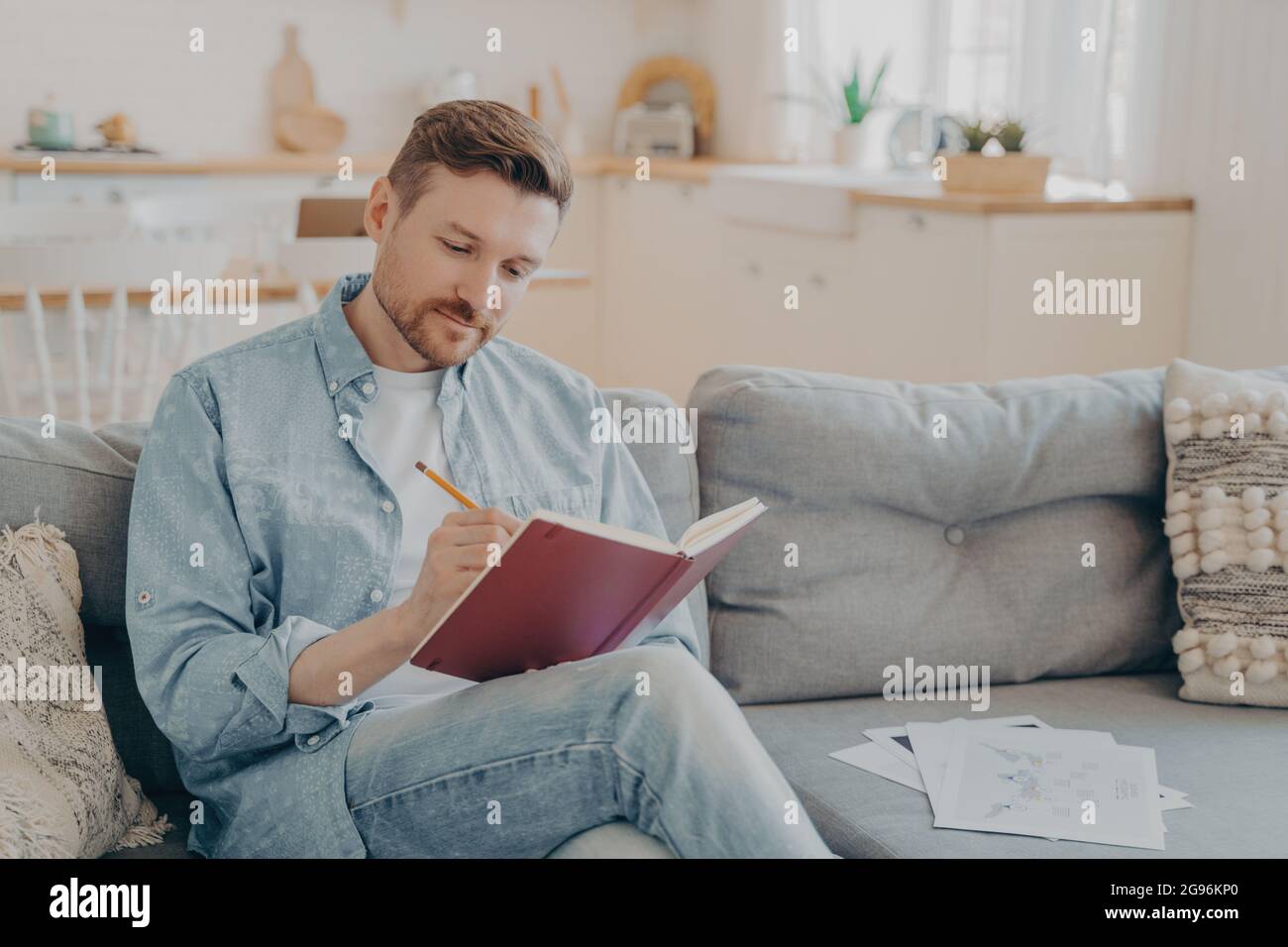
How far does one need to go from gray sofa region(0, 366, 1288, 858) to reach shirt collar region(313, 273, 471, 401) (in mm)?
283

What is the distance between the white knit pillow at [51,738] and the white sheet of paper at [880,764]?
755 millimetres

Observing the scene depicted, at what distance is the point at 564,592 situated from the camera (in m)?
1.26

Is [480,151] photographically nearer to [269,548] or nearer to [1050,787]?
[269,548]

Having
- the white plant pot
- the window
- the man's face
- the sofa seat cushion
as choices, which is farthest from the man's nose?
the white plant pot

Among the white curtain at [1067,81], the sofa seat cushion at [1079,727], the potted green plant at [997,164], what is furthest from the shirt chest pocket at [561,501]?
the white curtain at [1067,81]

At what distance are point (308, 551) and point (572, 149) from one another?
14.0 ft

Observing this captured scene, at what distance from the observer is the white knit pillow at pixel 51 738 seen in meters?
1.31

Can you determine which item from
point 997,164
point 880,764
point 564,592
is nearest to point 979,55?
point 997,164

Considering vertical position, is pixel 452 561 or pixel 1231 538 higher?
pixel 452 561

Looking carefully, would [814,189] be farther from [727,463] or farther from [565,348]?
[727,463]

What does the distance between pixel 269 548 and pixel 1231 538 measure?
120 cm

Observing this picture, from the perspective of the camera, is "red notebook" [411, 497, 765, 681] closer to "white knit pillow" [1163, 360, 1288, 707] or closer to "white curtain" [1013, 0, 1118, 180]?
"white knit pillow" [1163, 360, 1288, 707]
